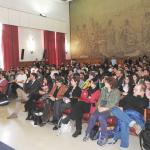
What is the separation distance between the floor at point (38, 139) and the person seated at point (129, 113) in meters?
0.21

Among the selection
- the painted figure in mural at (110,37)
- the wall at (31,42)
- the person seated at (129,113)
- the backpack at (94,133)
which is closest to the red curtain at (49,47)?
the wall at (31,42)

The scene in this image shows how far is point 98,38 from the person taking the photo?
48.8ft

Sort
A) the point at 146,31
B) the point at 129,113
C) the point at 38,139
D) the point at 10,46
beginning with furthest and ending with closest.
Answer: the point at 146,31, the point at 10,46, the point at 38,139, the point at 129,113

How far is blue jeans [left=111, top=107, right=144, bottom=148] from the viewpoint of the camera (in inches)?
155

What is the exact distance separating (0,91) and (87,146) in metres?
4.73

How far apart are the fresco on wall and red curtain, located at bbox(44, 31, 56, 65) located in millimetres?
1752

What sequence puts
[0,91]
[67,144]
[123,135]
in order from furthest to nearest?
[0,91], [67,144], [123,135]

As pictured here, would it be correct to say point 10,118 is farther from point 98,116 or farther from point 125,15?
point 125,15

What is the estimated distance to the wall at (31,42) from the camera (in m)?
13.2

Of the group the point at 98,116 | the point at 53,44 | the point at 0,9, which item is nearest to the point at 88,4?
the point at 53,44

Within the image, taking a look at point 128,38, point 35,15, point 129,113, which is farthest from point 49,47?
point 129,113

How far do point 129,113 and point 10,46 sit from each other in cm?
954

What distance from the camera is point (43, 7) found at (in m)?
14.2

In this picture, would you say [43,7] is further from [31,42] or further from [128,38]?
[128,38]
